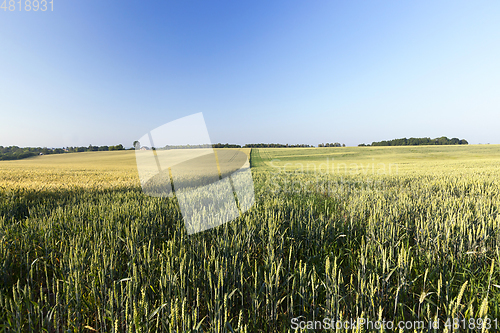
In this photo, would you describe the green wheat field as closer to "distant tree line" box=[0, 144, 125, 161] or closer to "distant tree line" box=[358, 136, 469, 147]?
"distant tree line" box=[0, 144, 125, 161]

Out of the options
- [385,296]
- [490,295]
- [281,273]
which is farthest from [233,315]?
[490,295]

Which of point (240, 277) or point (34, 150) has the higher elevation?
point (34, 150)

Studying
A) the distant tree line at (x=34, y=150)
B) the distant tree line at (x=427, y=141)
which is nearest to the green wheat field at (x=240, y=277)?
the distant tree line at (x=34, y=150)

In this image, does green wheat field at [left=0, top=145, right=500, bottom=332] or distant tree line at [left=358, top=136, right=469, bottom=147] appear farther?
distant tree line at [left=358, top=136, right=469, bottom=147]

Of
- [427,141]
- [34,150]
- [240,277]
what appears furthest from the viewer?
[427,141]

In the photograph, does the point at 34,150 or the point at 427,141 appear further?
the point at 427,141

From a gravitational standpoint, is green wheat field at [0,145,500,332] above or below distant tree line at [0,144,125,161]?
below

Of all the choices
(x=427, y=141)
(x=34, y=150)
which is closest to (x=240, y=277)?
(x=34, y=150)

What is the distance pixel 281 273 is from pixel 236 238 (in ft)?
2.36

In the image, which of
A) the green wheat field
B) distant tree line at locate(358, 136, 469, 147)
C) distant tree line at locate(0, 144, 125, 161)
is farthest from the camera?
distant tree line at locate(358, 136, 469, 147)

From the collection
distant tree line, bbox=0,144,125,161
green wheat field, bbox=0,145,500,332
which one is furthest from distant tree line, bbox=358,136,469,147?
distant tree line, bbox=0,144,125,161

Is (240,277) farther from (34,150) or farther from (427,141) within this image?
(427,141)

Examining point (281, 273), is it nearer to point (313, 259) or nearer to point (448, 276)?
point (313, 259)

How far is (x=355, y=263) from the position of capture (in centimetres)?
266
